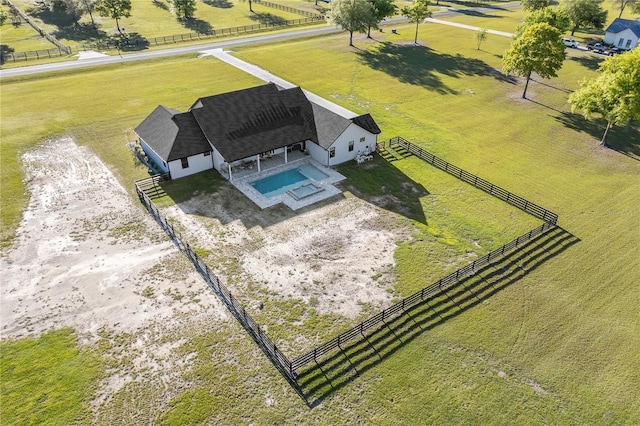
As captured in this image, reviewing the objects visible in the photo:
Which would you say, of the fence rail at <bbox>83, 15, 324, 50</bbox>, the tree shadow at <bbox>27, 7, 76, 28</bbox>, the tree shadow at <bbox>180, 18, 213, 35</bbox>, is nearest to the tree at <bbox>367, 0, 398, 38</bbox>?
the fence rail at <bbox>83, 15, 324, 50</bbox>

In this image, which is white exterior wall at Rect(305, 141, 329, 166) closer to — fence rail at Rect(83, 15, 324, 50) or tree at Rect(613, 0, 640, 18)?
fence rail at Rect(83, 15, 324, 50)

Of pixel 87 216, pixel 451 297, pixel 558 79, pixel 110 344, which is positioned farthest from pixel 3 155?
pixel 558 79

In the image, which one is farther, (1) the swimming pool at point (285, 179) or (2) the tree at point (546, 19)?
(2) the tree at point (546, 19)

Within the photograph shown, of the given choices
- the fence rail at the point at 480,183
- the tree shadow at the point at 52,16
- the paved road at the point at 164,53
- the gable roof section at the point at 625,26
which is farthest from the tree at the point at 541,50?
the tree shadow at the point at 52,16

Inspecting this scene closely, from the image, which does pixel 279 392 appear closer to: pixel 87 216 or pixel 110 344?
pixel 110 344

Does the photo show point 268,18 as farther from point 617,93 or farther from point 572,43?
point 617,93

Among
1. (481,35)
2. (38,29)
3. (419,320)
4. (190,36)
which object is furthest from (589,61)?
(38,29)

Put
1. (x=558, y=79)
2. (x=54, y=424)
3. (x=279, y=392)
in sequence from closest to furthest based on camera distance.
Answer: (x=54, y=424), (x=279, y=392), (x=558, y=79)

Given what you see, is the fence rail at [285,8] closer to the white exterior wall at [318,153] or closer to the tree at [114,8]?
the tree at [114,8]

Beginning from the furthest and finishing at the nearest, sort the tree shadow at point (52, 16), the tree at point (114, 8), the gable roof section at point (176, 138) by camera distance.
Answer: the tree shadow at point (52, 16), the tree at point (114, 8), the gable roof section at point (176, 138)
